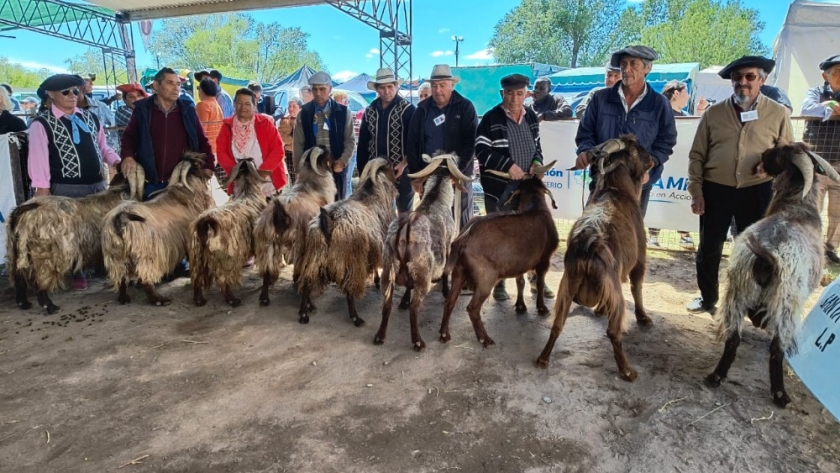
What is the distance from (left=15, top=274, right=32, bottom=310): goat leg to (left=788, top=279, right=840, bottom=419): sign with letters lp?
21.6 feet

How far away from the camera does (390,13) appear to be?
16250mm

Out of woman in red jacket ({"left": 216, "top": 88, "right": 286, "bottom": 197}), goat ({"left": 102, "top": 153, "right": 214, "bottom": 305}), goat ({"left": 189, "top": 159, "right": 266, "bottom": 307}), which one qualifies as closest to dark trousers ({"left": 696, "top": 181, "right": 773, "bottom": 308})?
goat ({"left": 189, "top": 159, "right": 266, "bottom": 307})

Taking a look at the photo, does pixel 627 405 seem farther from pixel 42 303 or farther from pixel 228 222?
pixel 42 303

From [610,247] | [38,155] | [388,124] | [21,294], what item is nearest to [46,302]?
[21,294]

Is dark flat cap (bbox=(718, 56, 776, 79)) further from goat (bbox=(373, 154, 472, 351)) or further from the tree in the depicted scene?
the tree

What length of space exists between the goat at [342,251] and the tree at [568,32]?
47.9m

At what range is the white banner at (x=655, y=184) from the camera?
21.8 ft

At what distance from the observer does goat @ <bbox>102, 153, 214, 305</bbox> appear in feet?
15.3

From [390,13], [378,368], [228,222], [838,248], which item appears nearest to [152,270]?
[228,222]

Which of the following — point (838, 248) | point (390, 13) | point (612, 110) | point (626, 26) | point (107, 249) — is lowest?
point (838, 248)

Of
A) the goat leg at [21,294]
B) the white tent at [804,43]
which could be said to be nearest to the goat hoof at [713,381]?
the goat leg at [21,294]

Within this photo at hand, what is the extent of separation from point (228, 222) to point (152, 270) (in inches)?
36.6

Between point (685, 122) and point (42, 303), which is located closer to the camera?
point (42, 303)

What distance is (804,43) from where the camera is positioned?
30.8ft
